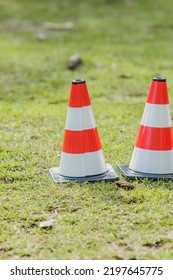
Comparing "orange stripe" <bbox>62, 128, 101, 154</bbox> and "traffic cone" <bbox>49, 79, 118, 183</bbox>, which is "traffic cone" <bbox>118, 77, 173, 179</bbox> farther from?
"orange stripe" <bbox>62, 128, 101, 154</bbox>

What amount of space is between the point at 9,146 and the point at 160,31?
22.6 ft

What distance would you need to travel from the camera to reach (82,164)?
5.07m

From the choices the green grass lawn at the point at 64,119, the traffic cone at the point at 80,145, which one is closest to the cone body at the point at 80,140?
the traffic cone at the point at 80,145

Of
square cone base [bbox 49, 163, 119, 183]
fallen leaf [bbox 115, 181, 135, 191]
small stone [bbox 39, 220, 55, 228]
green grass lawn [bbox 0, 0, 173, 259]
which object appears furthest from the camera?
square cone base [bbox 49, 163, 119, 183]

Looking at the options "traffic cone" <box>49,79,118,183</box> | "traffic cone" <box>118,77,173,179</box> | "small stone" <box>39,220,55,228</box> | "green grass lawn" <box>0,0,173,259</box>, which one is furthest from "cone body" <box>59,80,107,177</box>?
"small stone" <box>39,220,55,228</box>

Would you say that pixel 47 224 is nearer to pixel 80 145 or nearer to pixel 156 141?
pixel 80 145

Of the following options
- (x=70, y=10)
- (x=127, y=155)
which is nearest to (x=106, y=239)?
(x=127, y=155)

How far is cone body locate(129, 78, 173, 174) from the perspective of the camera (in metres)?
5.09

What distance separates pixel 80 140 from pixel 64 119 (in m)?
1.94

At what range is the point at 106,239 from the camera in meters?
4.07

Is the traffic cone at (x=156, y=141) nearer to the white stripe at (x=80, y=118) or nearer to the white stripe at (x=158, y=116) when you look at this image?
the white stripe at (x=158, y=116)

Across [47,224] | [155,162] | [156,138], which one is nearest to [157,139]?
[156,138]

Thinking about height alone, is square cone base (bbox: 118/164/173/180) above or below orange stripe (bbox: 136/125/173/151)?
below

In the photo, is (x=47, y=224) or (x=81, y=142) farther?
(x=81, y=142)
